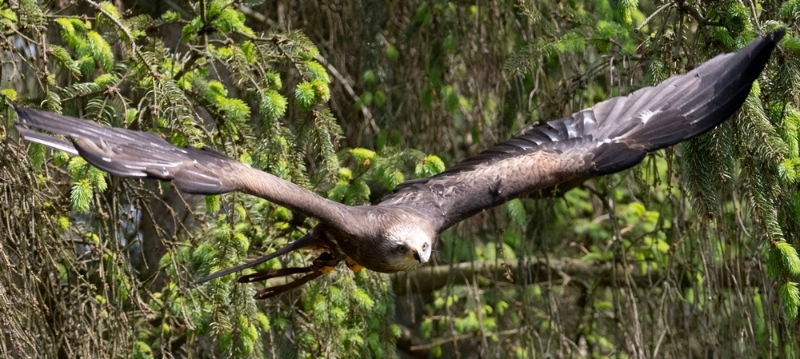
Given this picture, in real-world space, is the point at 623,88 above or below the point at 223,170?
above

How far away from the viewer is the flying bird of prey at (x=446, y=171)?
11.1ft

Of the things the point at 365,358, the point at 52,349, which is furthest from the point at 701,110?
the point at 52,349

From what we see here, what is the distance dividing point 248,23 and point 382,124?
955 mm

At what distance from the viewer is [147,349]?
4.43 metres

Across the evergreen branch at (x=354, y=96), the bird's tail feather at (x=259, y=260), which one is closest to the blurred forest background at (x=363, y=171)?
the evergreen branch at (x=354, y=96)

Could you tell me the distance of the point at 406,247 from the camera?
13.3 ft

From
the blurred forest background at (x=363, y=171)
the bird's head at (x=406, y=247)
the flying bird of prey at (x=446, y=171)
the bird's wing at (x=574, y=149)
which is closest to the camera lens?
the flying bird of prey at (x=446, y=171)

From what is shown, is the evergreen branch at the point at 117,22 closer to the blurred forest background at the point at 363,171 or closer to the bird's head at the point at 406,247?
the blurred forest background at the point at 363,171

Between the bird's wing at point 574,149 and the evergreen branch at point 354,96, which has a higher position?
the evergreen branch at point 354,96

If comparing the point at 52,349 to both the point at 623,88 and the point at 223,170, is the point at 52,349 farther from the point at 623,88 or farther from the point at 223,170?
the point at 623,88

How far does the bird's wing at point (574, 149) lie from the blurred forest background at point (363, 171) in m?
0.11

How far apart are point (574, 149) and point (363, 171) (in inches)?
37.1

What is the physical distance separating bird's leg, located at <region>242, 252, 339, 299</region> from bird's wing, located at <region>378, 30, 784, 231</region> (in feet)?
1.24

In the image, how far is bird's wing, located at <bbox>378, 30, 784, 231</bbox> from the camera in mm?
4230
